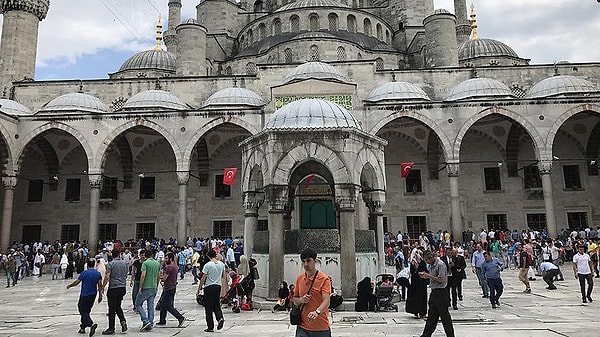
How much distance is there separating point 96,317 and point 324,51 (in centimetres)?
1757

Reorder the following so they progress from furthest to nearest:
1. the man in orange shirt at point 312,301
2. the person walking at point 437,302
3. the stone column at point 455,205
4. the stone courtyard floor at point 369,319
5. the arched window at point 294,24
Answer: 1. the arched window at point 294,24
2. the stone column at point 455,205
3. the stone courtyard floor at point 369,319
4. the person walking at point 437,302
5. the man in orange shirt at point 312,301

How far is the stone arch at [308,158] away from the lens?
23.3 feet

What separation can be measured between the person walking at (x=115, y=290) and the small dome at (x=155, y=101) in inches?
549

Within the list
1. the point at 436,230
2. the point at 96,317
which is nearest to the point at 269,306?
the point at 96,317

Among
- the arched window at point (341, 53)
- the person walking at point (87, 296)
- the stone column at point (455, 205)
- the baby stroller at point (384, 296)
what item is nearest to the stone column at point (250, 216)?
the baby stroller at point (384, 296)

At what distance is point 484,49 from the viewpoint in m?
25.4

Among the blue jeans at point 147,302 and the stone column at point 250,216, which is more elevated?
the stone column at point 250,216

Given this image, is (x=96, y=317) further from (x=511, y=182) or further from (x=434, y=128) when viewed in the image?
(x=511, y=182)

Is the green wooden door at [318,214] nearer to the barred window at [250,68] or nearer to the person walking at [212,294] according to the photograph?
the person walking at [212,294]

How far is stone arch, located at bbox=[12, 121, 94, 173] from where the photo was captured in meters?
17.5

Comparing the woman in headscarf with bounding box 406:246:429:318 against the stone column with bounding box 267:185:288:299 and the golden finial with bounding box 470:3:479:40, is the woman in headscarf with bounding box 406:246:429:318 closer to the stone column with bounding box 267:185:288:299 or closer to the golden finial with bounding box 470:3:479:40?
the stone column with bounding box 267:185:288:299

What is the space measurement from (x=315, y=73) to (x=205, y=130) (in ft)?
15.7

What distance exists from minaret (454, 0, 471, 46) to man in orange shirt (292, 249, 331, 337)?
97.7 ft

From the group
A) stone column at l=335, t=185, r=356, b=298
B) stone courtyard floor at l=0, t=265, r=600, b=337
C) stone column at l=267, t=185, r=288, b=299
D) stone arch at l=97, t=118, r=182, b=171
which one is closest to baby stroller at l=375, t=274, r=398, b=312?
stone courtyard floor at l=0, t=265, r=600, b=337
